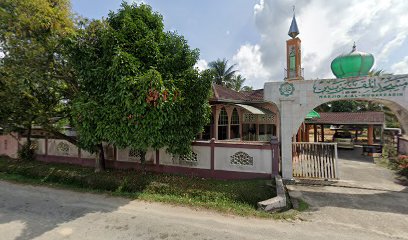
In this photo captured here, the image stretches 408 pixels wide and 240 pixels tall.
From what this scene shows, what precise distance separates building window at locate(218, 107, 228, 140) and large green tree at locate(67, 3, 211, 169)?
4.99m

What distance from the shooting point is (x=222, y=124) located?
41.8 ft

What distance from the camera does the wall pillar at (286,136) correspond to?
7.50 meters

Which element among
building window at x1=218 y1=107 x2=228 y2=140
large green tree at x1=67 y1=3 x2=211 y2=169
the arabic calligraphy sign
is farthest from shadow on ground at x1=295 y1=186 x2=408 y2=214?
building window at x1=218 y1=107 x2=228 y2=140

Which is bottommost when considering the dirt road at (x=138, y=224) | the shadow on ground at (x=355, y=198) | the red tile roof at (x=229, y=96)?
the dirt road at (x=138, y=224)

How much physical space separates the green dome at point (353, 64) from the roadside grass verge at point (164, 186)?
4684 millimetres

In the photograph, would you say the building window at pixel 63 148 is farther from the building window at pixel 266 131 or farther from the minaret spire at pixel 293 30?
the minaret spire at pixel 293 30

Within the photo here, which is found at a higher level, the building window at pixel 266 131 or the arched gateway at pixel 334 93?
the arched gateway at pixel 334 93

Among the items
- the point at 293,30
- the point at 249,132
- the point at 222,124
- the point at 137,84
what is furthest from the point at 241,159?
the point at 293,30

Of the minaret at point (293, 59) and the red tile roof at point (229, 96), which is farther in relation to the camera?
the minaret at point (293, 59)

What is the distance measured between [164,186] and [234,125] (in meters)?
7.59

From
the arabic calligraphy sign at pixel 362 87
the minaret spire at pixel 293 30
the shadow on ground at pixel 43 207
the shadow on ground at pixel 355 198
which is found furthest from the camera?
the minaret spire at pixel 293 30

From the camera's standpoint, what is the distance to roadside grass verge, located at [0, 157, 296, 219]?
19.4ft

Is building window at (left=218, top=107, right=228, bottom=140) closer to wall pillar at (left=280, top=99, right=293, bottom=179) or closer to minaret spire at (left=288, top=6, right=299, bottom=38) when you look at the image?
wall pillar at (left=280, top=99, right=293, bottom=179)

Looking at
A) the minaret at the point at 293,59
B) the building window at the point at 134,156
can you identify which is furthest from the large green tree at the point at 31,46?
the minaret at the point at 293,59
